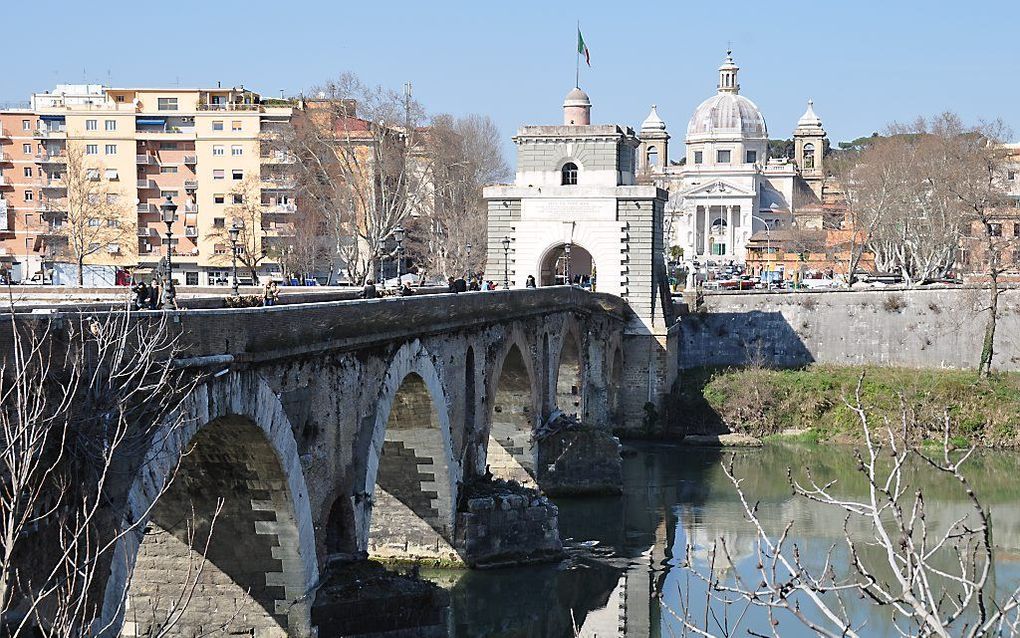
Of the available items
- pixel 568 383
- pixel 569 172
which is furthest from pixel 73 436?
pixel 569 172

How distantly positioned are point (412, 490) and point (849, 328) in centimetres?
2950

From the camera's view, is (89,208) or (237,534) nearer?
(237,534)

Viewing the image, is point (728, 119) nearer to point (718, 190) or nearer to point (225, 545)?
point (718, 190)

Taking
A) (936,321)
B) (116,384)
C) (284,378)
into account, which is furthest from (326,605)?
(936,321)

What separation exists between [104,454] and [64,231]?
164ft

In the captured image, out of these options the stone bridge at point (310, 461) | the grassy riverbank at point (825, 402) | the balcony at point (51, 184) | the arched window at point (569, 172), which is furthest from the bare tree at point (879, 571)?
the balcony at point (51, 184)

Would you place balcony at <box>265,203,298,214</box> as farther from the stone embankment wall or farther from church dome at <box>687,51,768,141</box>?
church dome at <box>687,51,768,141</box>

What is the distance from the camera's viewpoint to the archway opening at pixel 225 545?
17.2m

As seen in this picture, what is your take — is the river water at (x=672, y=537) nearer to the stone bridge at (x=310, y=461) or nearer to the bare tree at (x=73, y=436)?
the stone bridge at (x=310, y=461)

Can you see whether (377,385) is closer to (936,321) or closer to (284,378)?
(284,378)

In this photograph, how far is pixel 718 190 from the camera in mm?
111000

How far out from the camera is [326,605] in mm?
18609

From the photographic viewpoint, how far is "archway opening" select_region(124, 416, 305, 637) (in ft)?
56.4

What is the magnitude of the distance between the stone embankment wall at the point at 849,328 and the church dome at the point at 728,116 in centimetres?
6305
